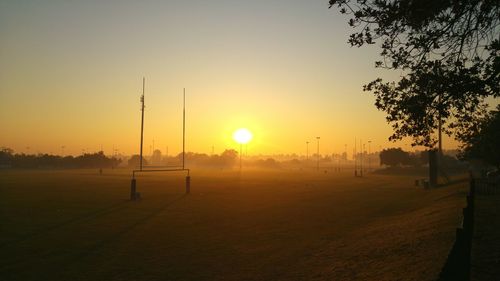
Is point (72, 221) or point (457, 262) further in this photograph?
point (72, 221)

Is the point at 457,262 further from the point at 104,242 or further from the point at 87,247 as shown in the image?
the point at 104,242

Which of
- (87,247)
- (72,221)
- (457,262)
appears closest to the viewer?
(457,262)

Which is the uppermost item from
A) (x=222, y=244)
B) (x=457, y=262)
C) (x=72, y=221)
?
(x=457, y=262)

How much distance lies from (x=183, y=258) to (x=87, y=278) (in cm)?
399

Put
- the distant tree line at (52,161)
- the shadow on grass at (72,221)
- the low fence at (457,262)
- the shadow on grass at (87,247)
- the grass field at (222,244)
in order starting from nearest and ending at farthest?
the low fence at (457,262), the grass field at (222,244), the shadow on grass at (87,247), the shadow on grass at (72,221), the distant tree line at (52,161)

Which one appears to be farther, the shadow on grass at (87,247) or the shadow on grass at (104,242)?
the shadow on grass at (104,242)

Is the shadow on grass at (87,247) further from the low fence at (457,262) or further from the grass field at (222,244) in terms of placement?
the low fence at (457,262)

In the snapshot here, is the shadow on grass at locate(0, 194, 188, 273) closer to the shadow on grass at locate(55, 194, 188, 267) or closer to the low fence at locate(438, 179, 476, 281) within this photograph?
the shadow on grass at locate(55, 194, 188, 267)

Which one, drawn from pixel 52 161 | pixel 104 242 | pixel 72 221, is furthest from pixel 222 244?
pixel 52 161

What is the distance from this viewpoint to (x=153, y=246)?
18719mm

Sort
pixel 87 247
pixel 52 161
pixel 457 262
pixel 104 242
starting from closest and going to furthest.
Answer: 1. pixel 457 262
2. pixel 87 247
3. pixel 104 242
4. pixel 52 161

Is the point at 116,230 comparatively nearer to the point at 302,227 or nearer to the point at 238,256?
the point at 238,256

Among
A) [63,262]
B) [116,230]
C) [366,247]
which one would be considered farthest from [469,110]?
[116,230]

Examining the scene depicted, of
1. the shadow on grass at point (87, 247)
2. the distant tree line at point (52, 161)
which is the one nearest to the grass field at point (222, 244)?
the shadow on grass at point (87, 247)
